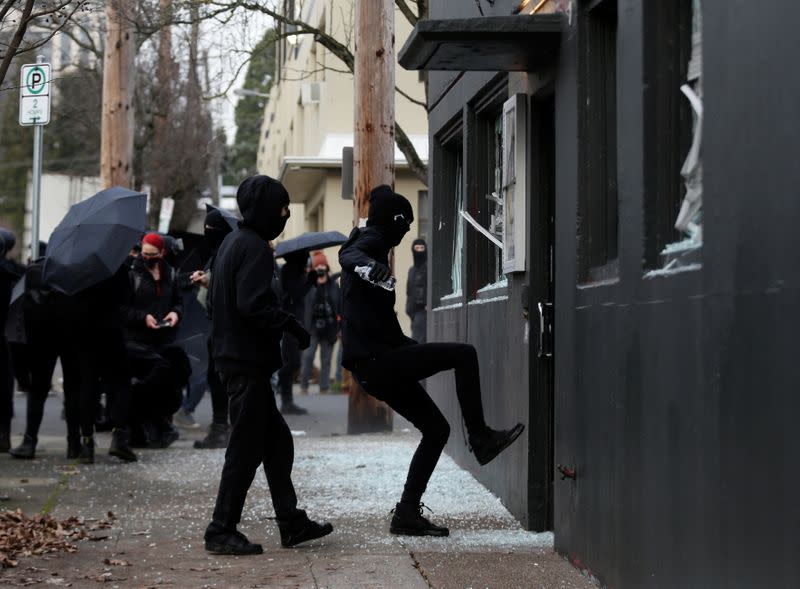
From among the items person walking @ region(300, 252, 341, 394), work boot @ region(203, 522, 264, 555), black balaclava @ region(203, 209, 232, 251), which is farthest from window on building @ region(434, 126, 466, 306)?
person walking @ region(300, 252, 341, 394)

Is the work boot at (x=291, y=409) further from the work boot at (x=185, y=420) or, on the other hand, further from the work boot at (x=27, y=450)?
the work boot at (x=27, y=450)

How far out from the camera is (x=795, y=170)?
13.5 ft

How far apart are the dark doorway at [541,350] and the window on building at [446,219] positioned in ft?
12.6

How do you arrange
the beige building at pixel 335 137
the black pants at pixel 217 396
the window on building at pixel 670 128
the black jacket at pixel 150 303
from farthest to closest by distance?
the beige building at pixel 335 137
the black pants at pixel 217 396
the black jacket at pixel 150 303
the window on building at pixel 670 128

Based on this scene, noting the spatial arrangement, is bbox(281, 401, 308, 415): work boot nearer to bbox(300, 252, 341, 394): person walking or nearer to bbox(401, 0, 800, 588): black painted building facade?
bbox(300, 252, 341, 394): person walking

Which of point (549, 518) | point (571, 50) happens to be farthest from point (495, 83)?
point (549, 518)

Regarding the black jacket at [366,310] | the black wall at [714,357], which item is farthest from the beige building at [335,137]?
the black wall at [714,357]

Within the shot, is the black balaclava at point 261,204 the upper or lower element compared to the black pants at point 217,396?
upper

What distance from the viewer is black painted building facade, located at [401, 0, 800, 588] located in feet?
14.1

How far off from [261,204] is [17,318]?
4.76 meters

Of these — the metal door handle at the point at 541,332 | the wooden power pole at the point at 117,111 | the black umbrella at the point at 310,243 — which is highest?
the wooden power pole at the point at 117,111

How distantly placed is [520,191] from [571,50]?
1451 mm

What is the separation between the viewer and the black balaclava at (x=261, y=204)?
24.7 ft

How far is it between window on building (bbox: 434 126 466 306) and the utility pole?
168 centimetres
